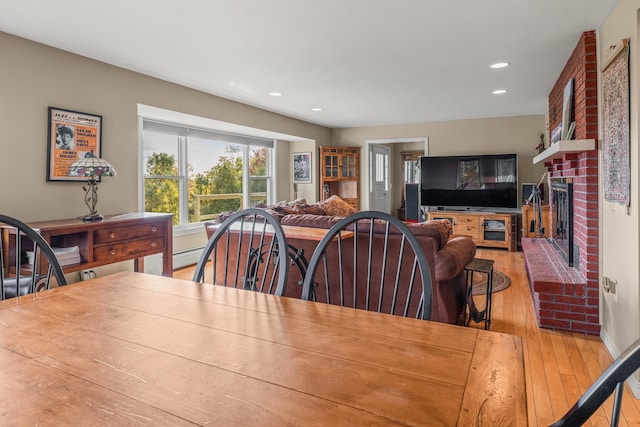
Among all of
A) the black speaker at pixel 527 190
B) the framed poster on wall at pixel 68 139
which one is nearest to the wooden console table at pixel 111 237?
the framed poster on wall at pixel 68 139

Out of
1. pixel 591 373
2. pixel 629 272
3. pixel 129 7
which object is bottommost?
pixel 591 373

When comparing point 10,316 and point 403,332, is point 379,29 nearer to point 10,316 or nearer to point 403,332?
point 403,332

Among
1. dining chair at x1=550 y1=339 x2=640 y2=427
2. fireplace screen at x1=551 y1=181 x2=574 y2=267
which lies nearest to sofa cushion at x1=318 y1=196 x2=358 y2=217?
fireplace screen at x1=551 y1=181 x2=574 y2=267

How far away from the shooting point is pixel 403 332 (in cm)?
99

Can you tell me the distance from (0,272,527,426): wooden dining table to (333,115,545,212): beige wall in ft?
20.4

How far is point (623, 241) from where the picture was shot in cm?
234

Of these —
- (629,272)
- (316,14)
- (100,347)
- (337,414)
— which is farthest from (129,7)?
(629,272)

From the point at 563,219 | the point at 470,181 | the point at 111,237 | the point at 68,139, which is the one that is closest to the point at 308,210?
the point at 111,237

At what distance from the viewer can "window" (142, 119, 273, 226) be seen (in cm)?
505

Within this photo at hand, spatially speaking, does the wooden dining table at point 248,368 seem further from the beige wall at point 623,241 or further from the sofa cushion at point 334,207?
the sofa cushion at point 334,207

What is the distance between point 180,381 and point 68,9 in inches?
106

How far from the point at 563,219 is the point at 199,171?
4.46 metres

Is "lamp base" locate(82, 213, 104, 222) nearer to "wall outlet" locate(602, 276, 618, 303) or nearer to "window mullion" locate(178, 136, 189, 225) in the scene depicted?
"window mullion" locate(178, 136, 189, 225)

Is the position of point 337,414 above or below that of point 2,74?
below
